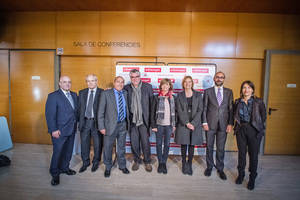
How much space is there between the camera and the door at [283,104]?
11.4 ft

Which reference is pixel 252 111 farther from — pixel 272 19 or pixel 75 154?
pixel 75 154

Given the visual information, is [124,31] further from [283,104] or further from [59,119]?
[283,104]

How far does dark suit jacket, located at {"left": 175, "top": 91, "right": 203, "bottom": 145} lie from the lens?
2496 mm

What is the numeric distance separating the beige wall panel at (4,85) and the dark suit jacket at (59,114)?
9.41 ft

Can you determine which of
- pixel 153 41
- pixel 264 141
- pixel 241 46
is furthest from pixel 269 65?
pixel 153 41

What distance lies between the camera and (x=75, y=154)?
340cm

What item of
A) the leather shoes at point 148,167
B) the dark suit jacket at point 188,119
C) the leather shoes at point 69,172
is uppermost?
the dark suit jacket at point 188,119

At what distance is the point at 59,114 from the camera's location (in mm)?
2244

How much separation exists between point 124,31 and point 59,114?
8.07ft

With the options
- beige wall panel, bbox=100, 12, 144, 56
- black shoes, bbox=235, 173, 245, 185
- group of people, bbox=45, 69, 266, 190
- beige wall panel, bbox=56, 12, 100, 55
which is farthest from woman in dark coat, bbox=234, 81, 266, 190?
beige wall panel, bbox=56, 12, 100, 55

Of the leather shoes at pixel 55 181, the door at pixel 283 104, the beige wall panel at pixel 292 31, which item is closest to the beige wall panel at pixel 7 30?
the leather shoes at pixel 55 181

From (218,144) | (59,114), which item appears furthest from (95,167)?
(218,144)

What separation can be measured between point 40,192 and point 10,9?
172 inches

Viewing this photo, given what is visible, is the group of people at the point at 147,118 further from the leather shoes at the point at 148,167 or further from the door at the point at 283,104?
the door at the point at 283,104
